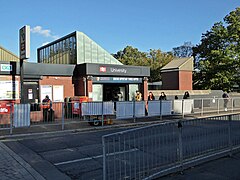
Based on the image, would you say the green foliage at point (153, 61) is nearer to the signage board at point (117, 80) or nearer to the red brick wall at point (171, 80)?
the red brick wall at point (171, 80)

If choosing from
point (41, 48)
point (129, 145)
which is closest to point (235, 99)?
point (129, 145)

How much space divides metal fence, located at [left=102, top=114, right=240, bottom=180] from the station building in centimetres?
1309

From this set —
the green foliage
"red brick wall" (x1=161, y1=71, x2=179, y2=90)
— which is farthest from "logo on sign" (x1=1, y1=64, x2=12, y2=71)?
the green foliage

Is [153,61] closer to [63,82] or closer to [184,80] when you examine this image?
[184,80]

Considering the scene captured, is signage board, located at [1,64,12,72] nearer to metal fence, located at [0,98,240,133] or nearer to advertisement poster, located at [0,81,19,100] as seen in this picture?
advertisement poster, located at [0,81,19,100]

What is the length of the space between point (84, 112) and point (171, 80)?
74.8 feet

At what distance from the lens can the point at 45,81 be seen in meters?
18.5

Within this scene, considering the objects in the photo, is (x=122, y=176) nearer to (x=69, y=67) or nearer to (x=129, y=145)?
(x=129, y=145)

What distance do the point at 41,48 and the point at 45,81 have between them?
15638 mm

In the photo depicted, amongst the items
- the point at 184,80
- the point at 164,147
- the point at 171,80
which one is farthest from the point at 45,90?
the point at 184,80

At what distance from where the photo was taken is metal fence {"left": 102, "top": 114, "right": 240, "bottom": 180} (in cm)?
515

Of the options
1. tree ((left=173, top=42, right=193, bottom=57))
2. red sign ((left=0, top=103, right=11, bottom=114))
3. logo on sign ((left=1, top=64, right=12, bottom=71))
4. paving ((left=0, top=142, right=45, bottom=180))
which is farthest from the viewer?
tree ((left=173, top=42, right=193, bottom=57))

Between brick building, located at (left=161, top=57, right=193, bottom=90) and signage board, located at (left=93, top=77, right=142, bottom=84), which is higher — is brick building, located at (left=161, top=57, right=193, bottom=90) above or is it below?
above

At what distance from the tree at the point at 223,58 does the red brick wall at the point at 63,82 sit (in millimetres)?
20695
